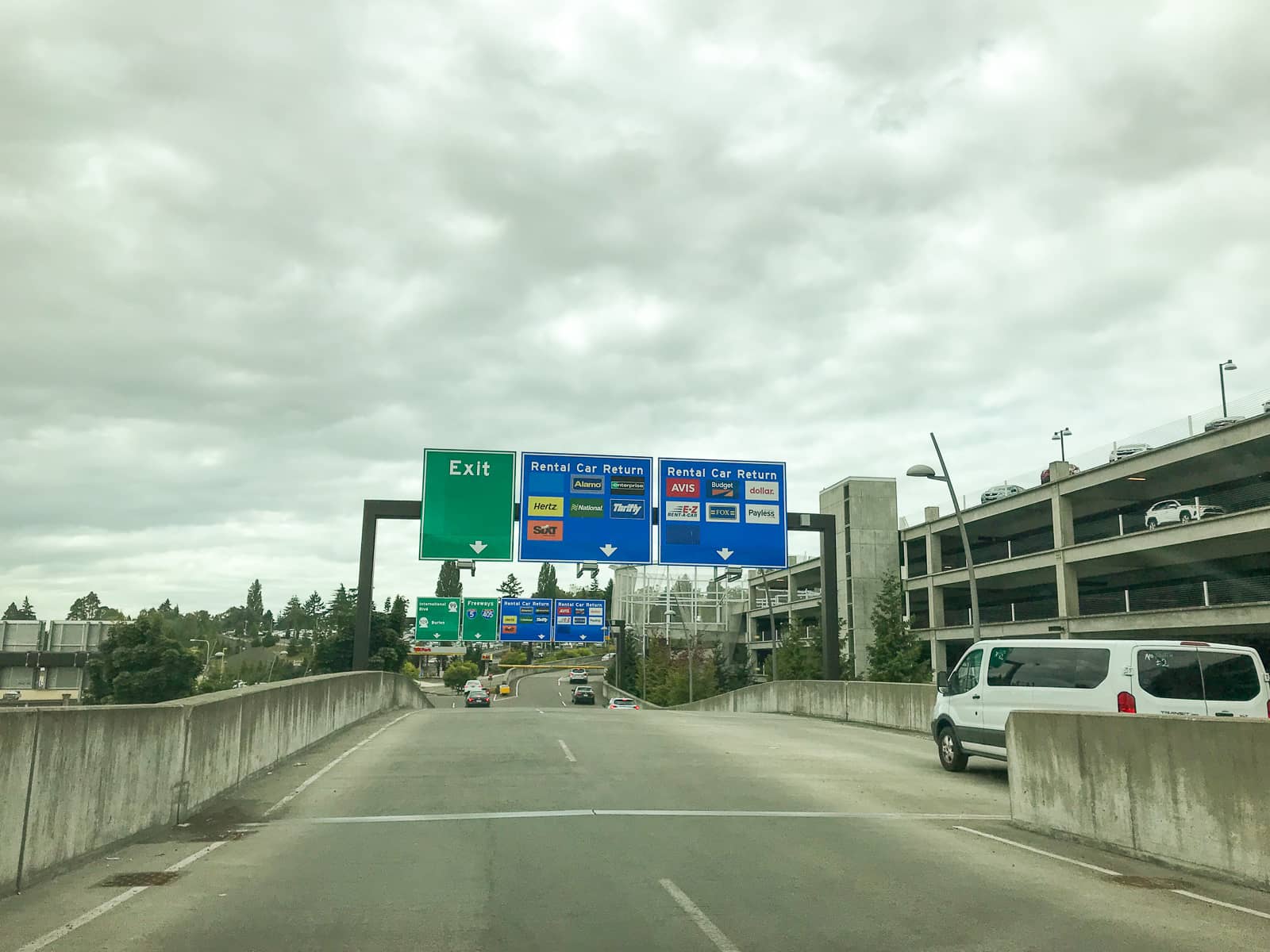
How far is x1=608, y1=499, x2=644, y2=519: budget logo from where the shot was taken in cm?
2759

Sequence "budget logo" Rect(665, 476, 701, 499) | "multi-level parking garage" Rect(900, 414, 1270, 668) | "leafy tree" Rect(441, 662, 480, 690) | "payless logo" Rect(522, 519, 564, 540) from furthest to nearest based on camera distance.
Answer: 1. "leafy tree" Rect(441, 662, 480, 690)
2. "multi-level parking garage" Rect(900, 414, 1270, 668)
3. "budget logo" Rect(665, 476, 701, 499)
4. "payless logo" Rect(522, 519, 564, 540)

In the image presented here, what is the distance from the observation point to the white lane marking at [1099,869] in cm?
711

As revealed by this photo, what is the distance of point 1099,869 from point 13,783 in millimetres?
8504

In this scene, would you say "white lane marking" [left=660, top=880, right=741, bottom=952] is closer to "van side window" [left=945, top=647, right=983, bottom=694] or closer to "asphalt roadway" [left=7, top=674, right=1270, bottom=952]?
"asphalt roadway" [left=7, top=674, right=1270, bottom=952]

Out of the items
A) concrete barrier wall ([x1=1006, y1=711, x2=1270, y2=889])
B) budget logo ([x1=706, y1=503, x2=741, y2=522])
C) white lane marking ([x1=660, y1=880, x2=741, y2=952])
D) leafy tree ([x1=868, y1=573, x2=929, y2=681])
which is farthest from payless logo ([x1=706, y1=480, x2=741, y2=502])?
leafy tree ([x1=868, y1=573, x2=929, y2=681])

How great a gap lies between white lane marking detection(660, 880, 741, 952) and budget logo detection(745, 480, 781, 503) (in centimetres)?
2101

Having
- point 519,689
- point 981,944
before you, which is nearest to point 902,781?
point 981,944

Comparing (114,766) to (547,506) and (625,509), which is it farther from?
(625,509)

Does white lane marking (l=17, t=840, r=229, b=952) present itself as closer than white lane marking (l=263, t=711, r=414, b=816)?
Yes

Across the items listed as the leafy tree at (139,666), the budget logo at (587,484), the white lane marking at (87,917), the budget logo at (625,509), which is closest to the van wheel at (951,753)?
the white lane marking at (87,917)

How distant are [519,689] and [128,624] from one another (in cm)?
4913

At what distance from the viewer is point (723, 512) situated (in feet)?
92.1

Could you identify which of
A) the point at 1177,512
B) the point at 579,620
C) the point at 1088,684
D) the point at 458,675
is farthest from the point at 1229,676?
the point at 458,675

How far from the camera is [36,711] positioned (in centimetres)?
740
